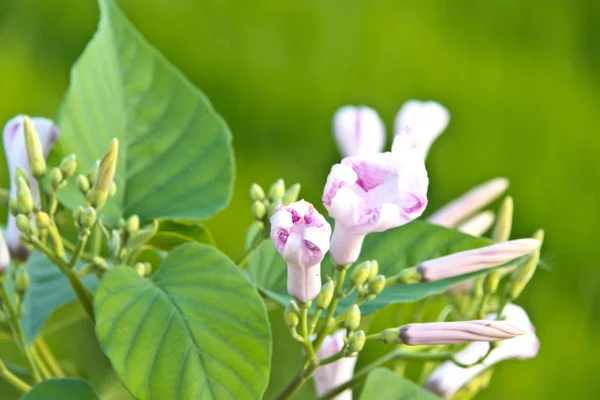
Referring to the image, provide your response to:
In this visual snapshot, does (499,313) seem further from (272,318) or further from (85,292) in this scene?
(272,318)

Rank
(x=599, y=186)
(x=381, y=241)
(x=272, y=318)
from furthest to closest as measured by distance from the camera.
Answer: (x=599, y=186) < (x=272, y=318) < (x=381, y=241)

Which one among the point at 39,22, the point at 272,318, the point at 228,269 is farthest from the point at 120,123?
the point at 39,22

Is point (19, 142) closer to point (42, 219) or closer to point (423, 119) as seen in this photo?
point (42, 219)

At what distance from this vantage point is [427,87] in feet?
5.30

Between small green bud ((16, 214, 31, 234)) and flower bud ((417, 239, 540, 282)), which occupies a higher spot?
small green bud ((16, 214, 31, 234))

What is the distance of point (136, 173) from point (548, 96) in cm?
131

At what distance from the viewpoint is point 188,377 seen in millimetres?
350

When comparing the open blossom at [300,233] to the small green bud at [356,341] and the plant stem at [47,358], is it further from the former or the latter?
the plant stem at [47,358]

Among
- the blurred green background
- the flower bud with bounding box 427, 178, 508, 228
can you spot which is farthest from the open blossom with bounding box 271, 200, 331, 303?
the blurred green background

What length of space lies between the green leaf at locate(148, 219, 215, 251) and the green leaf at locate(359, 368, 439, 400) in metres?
0.11

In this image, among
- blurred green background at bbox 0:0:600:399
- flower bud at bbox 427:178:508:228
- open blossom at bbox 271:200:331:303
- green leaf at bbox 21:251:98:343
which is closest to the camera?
open blossom at bbox 271:200:331:303

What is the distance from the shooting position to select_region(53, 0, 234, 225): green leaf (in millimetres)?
457

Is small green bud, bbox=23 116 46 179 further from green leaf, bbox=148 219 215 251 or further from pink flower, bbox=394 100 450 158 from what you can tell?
pink flower, bbox=394 100 450 158

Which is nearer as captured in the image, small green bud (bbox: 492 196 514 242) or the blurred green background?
small green bud (bbox: 492 196 514 242)
